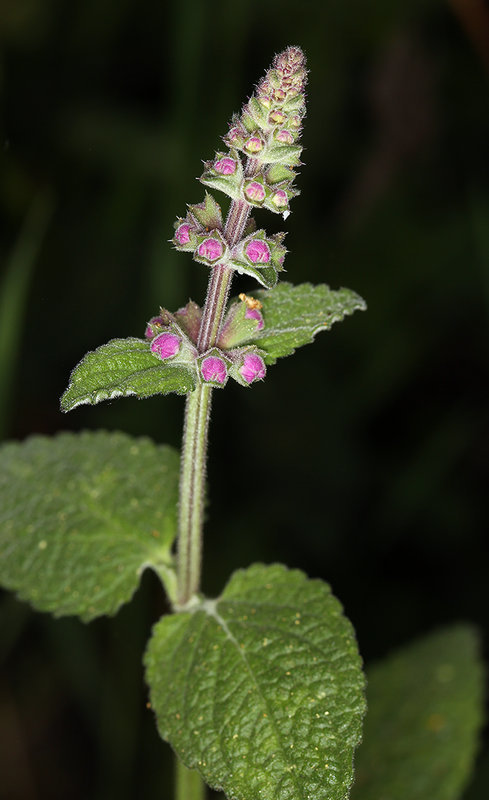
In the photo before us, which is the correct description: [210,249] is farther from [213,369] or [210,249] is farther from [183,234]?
[213,369]

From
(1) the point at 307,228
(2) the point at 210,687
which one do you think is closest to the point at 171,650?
(2) the point at 210,687

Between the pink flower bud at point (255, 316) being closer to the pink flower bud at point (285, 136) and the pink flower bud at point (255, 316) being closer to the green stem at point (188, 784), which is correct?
the pink flower bud at point (285, 136)

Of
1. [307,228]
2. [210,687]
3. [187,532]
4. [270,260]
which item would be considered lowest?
[210,687]

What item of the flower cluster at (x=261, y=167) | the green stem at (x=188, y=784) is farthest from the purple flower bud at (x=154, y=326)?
the green stem at (x=188, y=784)

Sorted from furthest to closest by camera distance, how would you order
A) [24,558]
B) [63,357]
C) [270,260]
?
1. [63,357]
2. [24,558]
3. [270,260]

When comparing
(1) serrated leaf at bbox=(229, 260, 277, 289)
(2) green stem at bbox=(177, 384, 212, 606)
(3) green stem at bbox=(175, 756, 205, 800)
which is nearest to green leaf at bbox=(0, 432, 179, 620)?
(2) green stem at bbox=(177, 384, 212, 606)

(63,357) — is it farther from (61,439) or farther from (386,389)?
(61,439)
